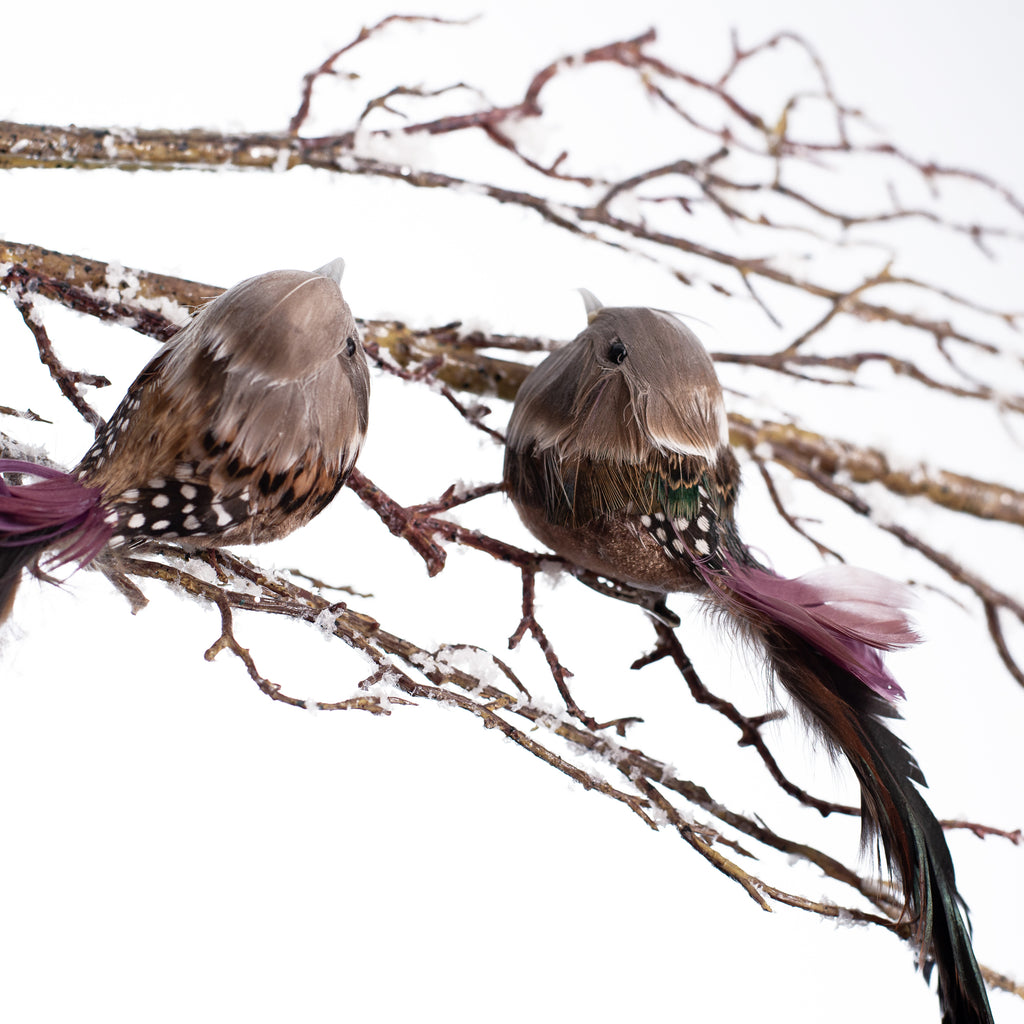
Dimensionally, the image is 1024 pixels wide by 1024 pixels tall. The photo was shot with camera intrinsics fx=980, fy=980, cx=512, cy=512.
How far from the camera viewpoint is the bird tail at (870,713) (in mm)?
504

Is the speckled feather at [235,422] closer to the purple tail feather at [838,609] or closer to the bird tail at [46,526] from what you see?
the bird tail at [46,526]

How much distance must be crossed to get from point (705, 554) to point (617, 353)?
12 centimetres

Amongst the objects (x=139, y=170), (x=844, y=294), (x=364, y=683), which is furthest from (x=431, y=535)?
(x=844, y=294)

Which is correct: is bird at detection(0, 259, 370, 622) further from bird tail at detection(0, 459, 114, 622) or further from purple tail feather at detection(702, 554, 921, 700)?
purple tail feather at detection(702, 554, 921, 700)

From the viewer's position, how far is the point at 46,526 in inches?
15.9

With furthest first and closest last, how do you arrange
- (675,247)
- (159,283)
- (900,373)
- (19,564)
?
(900,373), (675,247), (159,283), (19,564)

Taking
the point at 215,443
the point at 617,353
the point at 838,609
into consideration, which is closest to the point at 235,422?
the point at 215,443

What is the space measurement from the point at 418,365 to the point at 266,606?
8.5 inches

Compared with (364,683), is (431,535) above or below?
above

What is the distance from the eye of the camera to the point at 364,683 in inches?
18.0

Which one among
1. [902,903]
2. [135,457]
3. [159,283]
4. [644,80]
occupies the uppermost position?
[644,80]

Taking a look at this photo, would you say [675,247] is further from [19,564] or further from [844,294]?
[19,564]

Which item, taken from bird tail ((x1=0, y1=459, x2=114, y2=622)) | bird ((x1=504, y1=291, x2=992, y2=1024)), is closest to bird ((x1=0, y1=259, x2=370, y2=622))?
bird tail ((x1=0, y1=459, x2=114, y2=622))

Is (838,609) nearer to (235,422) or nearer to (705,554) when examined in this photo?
(705,554)
